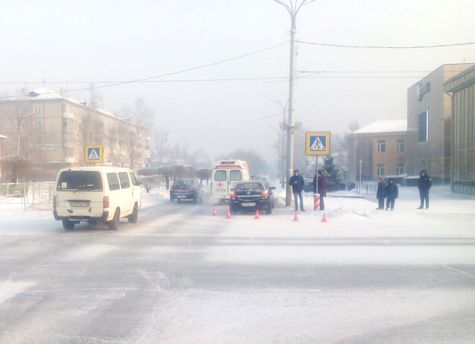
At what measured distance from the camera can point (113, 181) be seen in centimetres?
1459

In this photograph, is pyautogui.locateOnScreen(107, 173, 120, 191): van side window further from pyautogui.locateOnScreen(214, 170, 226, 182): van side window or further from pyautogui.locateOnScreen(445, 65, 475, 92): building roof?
pyautogui.locateOnScreen(445, 65, 475, 92): building roof

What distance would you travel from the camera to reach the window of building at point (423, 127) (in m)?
53.3

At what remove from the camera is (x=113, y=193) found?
46.8 feet

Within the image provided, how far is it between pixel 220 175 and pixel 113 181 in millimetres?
13074

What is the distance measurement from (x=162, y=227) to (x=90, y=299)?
8.87m

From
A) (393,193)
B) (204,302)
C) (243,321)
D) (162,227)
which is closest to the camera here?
(243,321)

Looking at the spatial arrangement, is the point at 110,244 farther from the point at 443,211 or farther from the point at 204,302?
the point at 443,211

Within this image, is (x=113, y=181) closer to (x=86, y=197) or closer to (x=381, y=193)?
(x=86, y=197)

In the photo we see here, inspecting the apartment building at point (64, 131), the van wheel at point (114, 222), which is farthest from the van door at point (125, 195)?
the apartment building at point (64, 131)

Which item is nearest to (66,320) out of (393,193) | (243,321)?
(243,321)

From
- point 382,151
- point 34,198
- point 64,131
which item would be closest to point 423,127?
point 382,151

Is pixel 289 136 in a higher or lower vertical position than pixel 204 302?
higher

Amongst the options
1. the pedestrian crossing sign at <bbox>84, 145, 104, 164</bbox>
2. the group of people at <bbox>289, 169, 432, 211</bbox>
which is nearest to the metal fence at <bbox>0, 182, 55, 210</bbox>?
the pedestrian crossing sign at <bbox>84, 145, 104, 164</bbox>

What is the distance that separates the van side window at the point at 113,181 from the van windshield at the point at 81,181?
410mm
